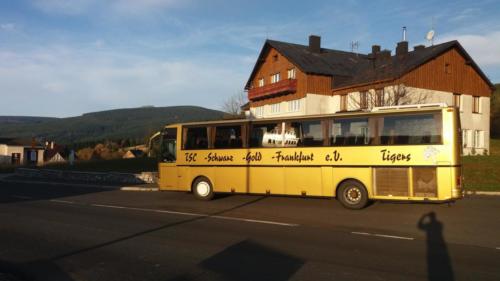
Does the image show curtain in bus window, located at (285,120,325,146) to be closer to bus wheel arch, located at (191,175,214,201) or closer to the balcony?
bus wheel arch, located at (191,175,214,201)

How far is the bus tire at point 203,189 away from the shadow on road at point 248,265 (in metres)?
8.92

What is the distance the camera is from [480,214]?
43.7ft

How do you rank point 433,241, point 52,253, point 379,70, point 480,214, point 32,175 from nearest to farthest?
1. point 52,253
2. point 433,241
3. point 480,214
4. point 32,175
5. point 379,70

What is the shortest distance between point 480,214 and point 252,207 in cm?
658

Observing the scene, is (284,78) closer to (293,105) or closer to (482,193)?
(293,105)

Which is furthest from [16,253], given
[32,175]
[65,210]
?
[32,175]

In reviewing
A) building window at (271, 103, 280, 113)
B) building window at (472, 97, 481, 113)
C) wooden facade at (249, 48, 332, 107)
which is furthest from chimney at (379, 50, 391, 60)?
building window at (271, 103, 280, 113)

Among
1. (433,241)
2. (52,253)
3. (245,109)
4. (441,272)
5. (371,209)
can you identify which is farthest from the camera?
(245,109)

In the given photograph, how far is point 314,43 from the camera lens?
5381 centimetres

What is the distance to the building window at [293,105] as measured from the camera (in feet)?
161

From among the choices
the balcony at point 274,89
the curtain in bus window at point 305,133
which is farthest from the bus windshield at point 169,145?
the balcony at point 274,89

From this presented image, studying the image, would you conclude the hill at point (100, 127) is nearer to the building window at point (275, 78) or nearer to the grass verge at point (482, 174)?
the building window at point (275, 78)

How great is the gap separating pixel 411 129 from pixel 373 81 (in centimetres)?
2687

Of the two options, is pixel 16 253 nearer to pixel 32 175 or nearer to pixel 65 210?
pixel 65 210
